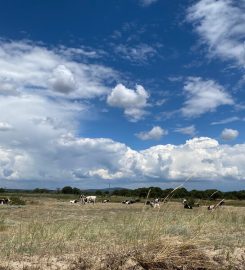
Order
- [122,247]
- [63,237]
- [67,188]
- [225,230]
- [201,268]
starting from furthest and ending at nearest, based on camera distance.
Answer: [67,188]
[225,230]
[63,237]
[122,247]
[201,268]

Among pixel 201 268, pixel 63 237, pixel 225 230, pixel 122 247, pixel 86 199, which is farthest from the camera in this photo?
pixel 86 199

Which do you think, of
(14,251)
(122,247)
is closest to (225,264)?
(122,247)

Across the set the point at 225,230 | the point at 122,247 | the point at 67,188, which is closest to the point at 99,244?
the point at 122,247

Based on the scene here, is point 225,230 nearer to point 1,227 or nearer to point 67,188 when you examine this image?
point 1,227

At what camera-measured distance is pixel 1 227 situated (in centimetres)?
1380

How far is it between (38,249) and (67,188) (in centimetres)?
12098

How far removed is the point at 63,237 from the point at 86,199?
185 feet

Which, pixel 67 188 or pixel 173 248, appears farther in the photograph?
pixel 67 188

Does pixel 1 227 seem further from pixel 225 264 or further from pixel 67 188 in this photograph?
pixel 67 188

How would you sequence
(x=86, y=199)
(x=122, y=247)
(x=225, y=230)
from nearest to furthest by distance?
1. (x=122, y=247)
2. (x=225, y=230)
3. (x=86, y=199)

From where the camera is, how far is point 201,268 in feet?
27.1

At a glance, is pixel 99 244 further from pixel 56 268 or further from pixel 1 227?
pixel 1 227

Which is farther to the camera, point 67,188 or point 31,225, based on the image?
point 67,188

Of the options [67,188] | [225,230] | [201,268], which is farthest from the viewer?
[67,188]
